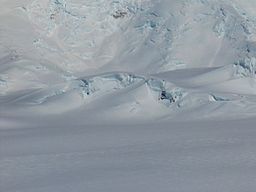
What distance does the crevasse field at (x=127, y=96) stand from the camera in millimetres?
21281

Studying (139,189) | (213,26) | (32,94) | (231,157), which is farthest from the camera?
(213,26)

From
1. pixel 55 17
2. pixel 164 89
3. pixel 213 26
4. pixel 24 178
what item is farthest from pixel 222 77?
pixel 24 178

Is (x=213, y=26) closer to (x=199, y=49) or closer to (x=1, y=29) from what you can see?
(x=199, y=49)

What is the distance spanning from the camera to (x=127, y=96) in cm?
4456

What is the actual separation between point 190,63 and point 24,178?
4117 centimetres

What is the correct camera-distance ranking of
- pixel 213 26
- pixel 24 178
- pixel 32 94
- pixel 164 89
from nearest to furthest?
pixel 24 178, pixel 164 89, pixel 32 94, pixel 213 26

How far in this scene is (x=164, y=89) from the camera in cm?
4434

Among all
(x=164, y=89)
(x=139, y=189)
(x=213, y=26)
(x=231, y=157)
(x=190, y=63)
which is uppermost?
(x=213, y=26)

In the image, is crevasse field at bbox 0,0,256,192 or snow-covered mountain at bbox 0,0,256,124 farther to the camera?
snow-covered mountain at bbox 0,0,256,124

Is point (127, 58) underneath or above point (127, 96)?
above

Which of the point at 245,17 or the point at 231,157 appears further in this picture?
the point at 245,17

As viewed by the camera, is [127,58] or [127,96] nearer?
[127,96]

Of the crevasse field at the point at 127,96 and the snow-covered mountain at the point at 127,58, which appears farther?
the snow-covered mountain at the point at 127,58

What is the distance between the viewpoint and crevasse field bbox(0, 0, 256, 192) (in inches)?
838
